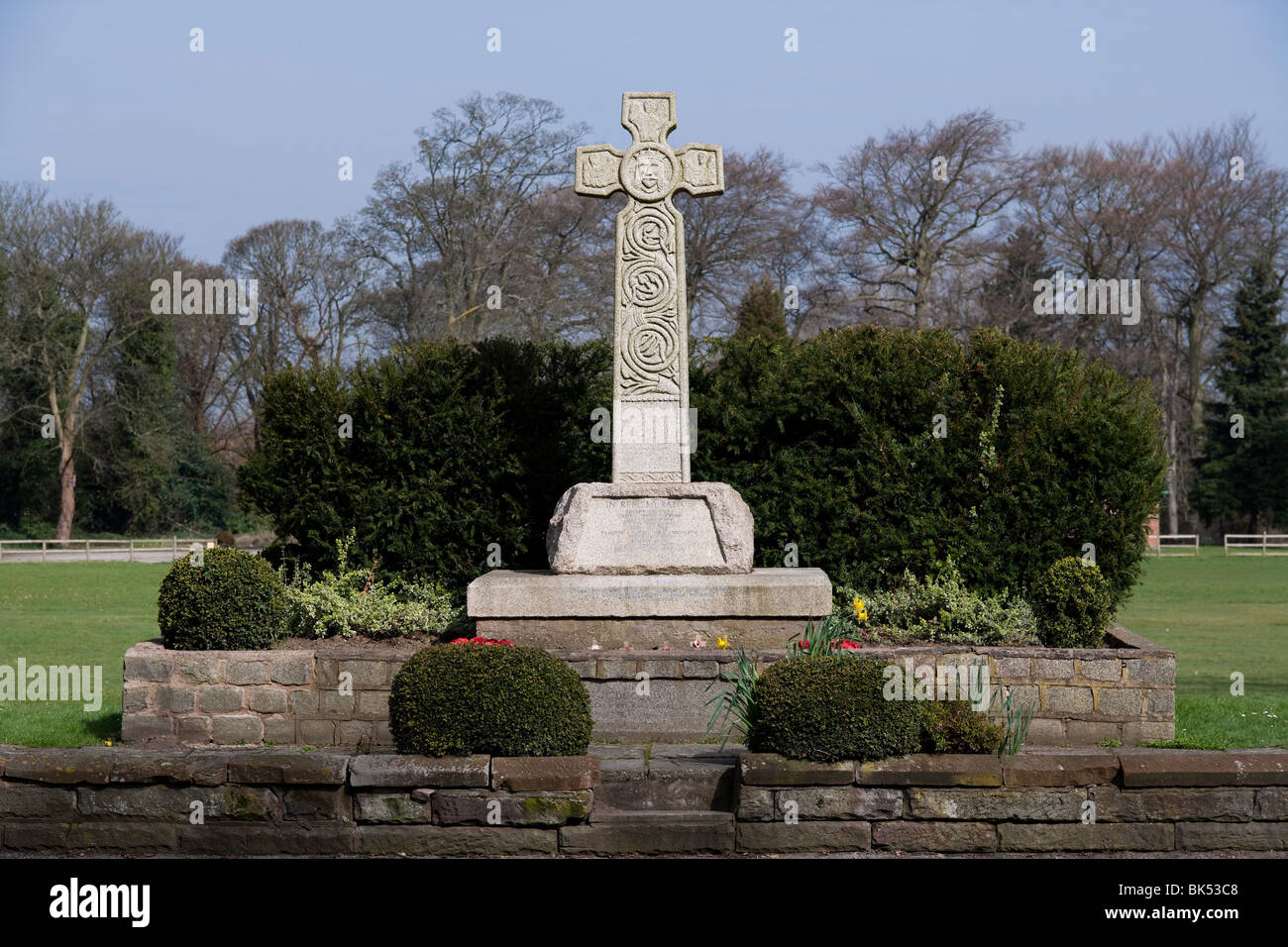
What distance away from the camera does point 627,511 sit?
843 cm

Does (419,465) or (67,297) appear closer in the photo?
(419,465)

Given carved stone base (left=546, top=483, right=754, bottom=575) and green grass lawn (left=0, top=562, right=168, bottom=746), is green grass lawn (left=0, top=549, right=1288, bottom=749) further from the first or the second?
carved stone base (left=546, top=483, right=754, bottom=575)

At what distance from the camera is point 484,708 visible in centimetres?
541

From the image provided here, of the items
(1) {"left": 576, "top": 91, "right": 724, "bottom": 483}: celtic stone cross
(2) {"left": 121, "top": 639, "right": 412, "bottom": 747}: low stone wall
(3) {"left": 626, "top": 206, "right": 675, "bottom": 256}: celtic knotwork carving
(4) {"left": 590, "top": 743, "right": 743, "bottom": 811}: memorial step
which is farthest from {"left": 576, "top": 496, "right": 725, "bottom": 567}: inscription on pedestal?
(4) {"left": 590, "top": 743, "right": 743, "bottom": 811}: memorial step

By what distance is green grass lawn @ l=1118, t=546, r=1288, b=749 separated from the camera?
27.2 feet

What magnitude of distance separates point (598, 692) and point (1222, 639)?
32.8 ft

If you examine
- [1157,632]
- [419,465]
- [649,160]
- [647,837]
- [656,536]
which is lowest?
[1157,632]

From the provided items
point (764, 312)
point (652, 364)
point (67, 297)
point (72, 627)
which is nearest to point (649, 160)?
point (652, 364)

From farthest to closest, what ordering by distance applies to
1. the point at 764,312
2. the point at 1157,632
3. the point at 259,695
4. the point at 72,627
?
the point at 764,312 → the point at 72,627 → the point at 1157,632 → the point at 259,695

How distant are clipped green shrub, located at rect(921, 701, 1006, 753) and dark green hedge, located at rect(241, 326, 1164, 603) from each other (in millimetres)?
3813

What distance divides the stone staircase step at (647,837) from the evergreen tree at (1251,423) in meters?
36.2

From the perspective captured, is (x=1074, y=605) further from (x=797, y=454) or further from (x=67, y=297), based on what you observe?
(x=67, y=297)

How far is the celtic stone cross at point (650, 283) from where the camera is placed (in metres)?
8.54

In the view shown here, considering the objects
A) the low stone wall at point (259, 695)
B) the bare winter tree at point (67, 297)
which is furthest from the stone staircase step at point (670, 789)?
the bare winter tree at point (67, 297)
